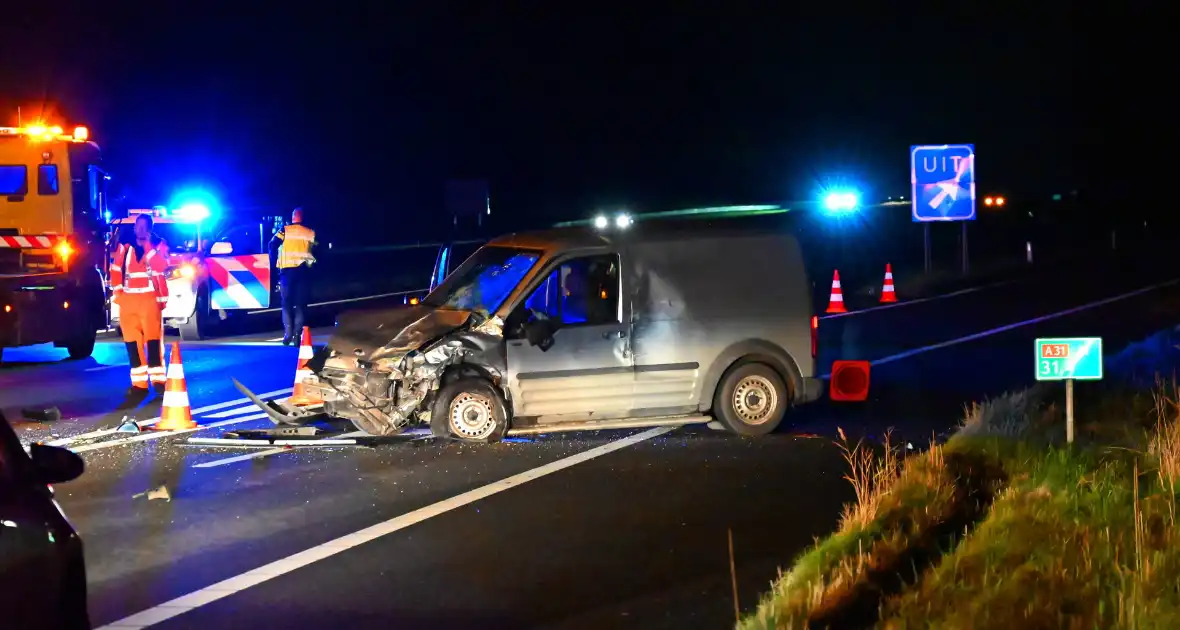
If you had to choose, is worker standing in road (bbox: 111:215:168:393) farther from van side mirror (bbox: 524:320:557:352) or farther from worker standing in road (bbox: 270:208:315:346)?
van side mirror (bbox: 524:320:557:352)

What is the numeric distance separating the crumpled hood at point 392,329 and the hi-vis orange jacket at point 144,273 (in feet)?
13.2

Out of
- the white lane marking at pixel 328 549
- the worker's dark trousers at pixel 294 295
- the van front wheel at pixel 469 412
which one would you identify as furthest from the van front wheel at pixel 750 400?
the worker's dark trousers at pixel 294 295

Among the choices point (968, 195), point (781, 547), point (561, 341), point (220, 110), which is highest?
point (220, 110)

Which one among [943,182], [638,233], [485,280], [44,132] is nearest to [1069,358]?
[638,233]

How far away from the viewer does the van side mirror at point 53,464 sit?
15.4ft

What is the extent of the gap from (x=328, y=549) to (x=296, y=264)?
1084cm

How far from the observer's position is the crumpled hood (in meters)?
10.9

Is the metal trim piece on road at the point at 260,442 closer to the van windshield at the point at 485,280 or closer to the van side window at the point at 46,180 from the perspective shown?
the van windshield at the point at 485,280

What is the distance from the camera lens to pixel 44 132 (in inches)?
676

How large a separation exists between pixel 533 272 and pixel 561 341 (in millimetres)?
593

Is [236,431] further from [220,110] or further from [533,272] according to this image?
[220,110]

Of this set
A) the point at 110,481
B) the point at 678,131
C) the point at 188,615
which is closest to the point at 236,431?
the point at 110,481

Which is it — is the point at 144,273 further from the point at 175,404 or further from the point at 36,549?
the point at 36,549

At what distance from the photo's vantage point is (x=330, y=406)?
36.1 feet
